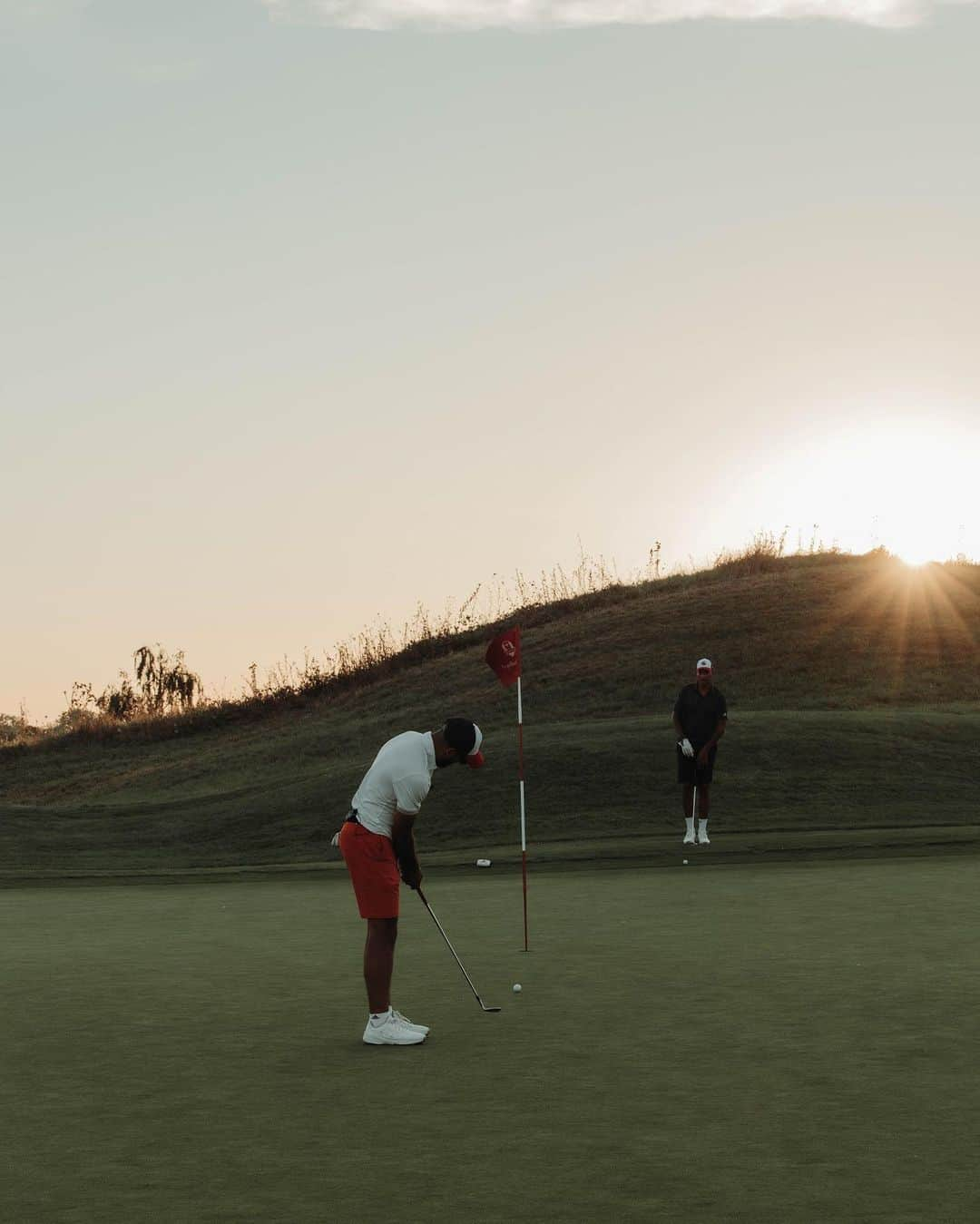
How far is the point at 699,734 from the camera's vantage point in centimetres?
2172

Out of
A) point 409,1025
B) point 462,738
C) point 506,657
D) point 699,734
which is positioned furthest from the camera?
point 699,734

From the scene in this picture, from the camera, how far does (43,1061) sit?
27.3ft

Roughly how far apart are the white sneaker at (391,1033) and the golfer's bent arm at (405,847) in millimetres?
727

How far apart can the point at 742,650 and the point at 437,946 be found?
26.7 meters

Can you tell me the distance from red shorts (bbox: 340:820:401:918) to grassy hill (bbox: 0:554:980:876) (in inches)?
479

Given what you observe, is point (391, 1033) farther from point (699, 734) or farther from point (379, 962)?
point (699, 734)

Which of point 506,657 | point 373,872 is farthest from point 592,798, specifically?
point 373,872

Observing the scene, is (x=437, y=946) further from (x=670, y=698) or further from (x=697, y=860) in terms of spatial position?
(x=670, y=698)

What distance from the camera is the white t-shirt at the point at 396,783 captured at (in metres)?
8.80

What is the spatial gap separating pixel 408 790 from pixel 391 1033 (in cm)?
119

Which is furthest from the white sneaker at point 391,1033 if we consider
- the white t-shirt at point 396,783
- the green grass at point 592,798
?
the green grass at point 592,798

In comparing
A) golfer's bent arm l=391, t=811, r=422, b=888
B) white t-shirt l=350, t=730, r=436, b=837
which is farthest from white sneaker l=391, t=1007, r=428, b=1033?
white t-shirt l=350, t=730, r=436, b=837

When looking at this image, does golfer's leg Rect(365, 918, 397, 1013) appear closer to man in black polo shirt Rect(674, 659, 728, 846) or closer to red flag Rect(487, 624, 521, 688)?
red flag Rect(487, 624, 521, 688)

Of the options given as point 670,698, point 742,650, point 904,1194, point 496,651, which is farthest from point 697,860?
point 742,650
